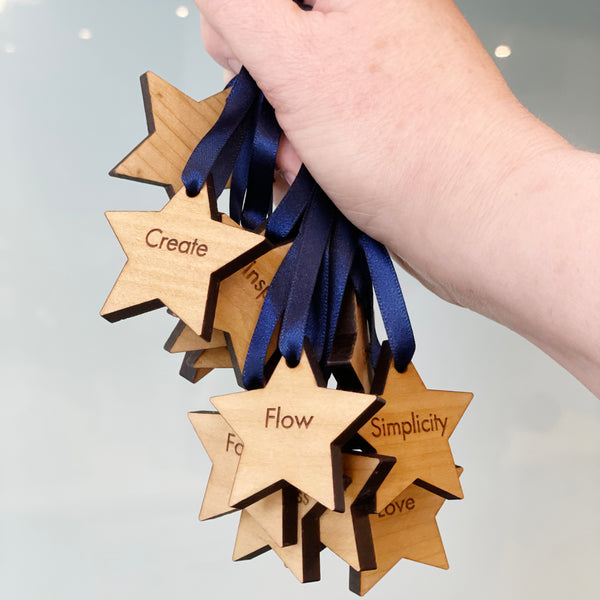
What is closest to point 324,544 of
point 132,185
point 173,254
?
point 173,254

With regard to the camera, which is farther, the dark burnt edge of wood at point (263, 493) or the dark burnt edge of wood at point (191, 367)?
the dark burnt edge of wood at point (191, 367)

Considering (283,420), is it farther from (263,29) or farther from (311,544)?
(263,29)

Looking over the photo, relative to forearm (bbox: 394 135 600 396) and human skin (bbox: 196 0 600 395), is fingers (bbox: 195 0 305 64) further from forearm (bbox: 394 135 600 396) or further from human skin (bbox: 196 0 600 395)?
forearm (bbox: 394 135 600 396)

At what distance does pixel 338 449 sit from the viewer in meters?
0.43

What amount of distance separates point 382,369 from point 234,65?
264 mm

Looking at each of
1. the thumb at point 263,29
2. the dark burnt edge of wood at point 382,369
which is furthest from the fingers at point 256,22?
the dark burnt edge of wood at point 382,369

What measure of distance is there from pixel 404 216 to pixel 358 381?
4.3 inches

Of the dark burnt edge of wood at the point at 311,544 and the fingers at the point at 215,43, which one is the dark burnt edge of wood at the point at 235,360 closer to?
the dark burnt edge of wood at the point at 311,544

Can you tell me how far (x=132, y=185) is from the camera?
1.23m

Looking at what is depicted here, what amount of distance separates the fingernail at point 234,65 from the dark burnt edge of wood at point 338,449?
0.95 ft

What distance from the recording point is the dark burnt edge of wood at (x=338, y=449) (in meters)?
0.42

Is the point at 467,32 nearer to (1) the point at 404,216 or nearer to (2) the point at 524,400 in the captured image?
(1) the point at 404,216

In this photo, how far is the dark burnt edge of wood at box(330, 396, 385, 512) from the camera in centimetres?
42

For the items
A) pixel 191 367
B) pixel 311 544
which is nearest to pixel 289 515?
pixel 311 544
